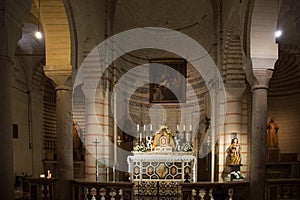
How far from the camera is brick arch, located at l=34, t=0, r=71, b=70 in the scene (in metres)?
7.89

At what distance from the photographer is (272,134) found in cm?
1505

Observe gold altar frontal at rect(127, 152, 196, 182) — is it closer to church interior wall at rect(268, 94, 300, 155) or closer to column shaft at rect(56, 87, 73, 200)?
column shaft at rect(56, 87, 73, 200)

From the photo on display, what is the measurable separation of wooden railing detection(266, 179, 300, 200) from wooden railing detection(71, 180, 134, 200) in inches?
126

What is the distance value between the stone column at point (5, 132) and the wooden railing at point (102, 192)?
2196 millimetres

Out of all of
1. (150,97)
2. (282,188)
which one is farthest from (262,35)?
(150,97)

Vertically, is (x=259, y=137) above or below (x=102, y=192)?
above

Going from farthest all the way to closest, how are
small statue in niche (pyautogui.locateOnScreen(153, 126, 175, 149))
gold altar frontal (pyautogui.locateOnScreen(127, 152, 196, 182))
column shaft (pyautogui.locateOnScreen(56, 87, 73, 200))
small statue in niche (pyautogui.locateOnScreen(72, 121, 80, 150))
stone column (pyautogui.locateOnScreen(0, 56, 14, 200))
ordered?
small statue in niche (pyautogui.locateOnScreen(72, 121, 80, 150))
small statue in niche (pyautogui.locateOnScreen(153, 126, 175, 149))
gold altar frontal (pyautogui.locateOnScreen(127, 152, 196, 182))
column shaft (pyautogui.locateOnScreen(56, 87, 73, 200))
stone column (pyautogui.locateOnScreen(0, 56, 14, 200))

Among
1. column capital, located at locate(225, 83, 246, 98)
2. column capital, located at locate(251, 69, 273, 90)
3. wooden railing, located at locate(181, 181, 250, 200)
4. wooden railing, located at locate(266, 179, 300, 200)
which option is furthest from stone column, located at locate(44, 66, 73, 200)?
column capital, located at locate(225, 83, 246, 98)

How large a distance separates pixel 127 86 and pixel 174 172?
6499 mm

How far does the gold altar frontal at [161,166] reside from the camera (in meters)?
11.8

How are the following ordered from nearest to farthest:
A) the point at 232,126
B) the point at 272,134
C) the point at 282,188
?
the point at 282,188
the point at 232,126
the point at 272,134

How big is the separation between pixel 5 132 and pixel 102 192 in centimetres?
300

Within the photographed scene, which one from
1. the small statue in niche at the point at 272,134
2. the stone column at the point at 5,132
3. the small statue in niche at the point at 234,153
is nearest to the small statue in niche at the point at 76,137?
the small statue in niche at the point at 234,153

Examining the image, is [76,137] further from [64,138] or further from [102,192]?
[102,192]
